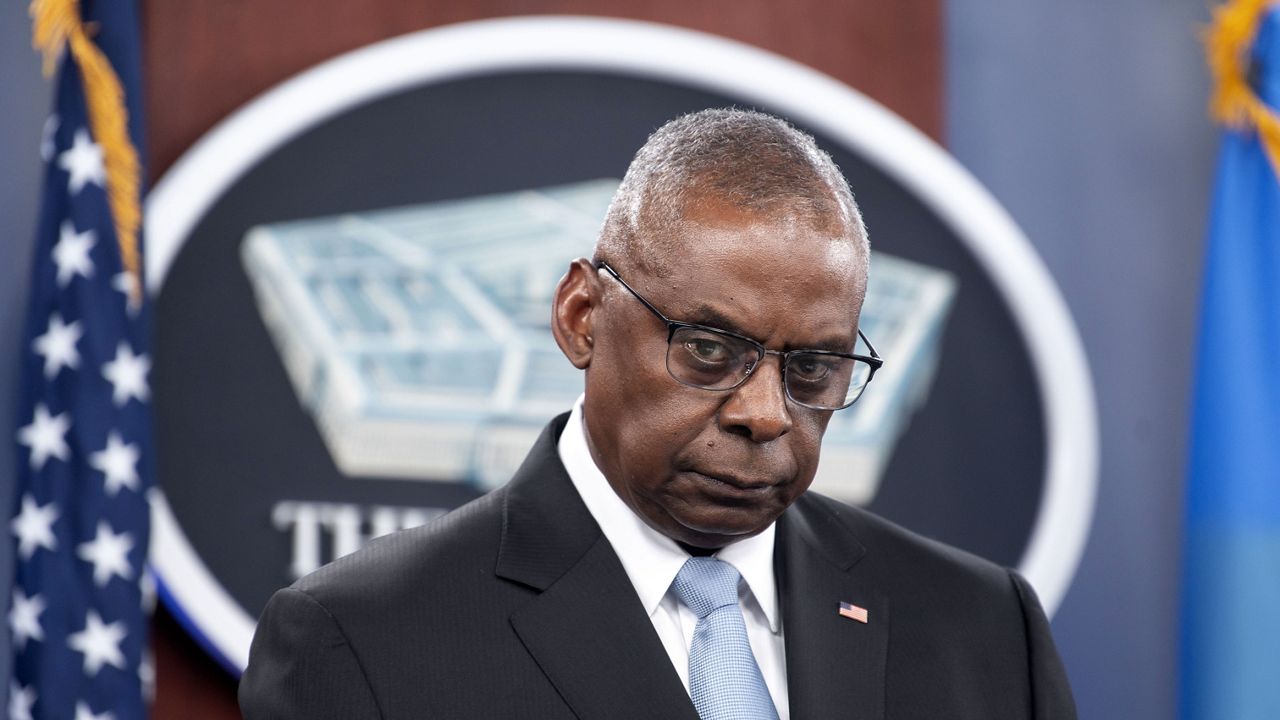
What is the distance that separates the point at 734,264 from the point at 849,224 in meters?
0.14

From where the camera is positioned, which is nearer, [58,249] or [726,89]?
[58,249]

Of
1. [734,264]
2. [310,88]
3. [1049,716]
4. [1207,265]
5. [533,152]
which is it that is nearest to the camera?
[734,264]

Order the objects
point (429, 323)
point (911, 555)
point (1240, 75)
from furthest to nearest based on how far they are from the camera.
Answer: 1. point (1240, 75)
2. point (429, 323)
3. point (911, 555)

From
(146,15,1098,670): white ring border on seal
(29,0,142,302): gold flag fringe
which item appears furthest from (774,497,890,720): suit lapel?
(29,0,142,302): gold flag fringe

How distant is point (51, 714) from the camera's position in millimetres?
2518

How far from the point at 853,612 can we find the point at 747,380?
1.14ft

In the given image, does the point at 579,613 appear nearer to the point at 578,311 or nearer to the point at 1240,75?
the point at 578,311

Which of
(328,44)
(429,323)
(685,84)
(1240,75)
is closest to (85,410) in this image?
(429,323)

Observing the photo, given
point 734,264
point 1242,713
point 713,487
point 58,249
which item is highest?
point 734,264

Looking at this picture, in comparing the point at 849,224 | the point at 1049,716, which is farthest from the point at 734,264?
the point at 1049,716

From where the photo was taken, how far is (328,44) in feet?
9.67

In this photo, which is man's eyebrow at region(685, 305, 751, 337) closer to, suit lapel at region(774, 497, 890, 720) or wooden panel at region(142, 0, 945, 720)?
suit lapel at region(774, 497, 890, 720)

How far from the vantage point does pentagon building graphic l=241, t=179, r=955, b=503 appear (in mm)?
2791

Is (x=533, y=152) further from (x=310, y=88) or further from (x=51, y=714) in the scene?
(x=51, y=714)
